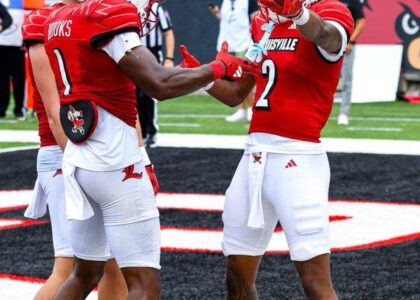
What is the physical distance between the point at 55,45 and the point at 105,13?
0.35 m

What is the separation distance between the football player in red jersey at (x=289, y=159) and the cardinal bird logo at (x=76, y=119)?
0.60 m

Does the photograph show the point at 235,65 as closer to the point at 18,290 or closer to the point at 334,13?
the point at 334,13

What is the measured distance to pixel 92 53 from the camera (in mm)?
4480

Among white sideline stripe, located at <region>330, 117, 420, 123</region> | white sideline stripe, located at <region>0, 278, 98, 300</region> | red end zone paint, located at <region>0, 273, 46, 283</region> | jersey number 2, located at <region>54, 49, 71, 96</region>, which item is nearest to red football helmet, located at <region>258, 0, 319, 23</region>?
jersey number 2, located at <region>54, 49, 71, 96</region>

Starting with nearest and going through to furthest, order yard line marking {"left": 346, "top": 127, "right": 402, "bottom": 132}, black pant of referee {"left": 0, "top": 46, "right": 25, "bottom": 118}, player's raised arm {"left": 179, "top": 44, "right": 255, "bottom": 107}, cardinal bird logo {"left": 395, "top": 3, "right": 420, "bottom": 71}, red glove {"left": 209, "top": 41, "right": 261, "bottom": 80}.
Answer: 1. red glove {"left": 209, "top": 41, "right": 261, "bottom": 80}
2. player's raised arm {"left": 179, "top": 44, "right": 255, "bottom": 107}
3. yard line marking {"left": 346, "top": 127, "right": 402, "bottom": 132}
4. black pant of referee {"left": 0, "top": 46, "right": 25, "bottom": 118}
5. cardinal bird logo {"left": 395, "top": 3, "right": 420, "bottom": 71}

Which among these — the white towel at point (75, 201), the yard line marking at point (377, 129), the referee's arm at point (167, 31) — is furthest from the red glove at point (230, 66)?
the yard line marking at point (377, 129)

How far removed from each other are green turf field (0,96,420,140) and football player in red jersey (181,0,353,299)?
9962 millimetres

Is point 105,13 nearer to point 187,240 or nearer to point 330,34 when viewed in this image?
point 330,34

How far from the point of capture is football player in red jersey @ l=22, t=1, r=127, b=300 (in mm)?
4988

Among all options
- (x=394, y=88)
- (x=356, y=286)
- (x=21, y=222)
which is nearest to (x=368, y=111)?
(x=394, y=88)

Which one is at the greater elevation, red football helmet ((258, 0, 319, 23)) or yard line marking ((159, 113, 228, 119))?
red football helmet ((258, 0, 319, 23))

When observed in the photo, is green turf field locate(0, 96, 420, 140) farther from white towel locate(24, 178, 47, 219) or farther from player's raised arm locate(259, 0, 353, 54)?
player's raised arm locate(259, 0, 353, 54)

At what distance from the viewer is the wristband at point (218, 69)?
4.62 metres

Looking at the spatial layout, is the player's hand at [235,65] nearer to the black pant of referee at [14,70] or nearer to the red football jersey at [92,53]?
the red football jersey at [92,53]
